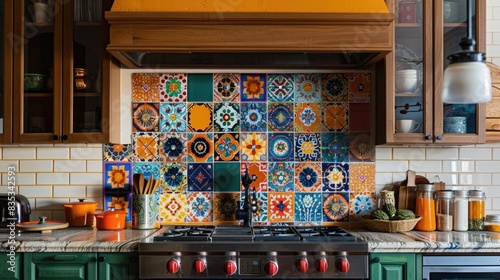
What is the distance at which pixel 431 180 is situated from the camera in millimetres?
3150

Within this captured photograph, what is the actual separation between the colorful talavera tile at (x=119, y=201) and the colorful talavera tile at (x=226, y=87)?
82 cm

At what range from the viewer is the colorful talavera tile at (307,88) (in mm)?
3154

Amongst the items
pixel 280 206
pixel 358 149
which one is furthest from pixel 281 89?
pixel 280 206

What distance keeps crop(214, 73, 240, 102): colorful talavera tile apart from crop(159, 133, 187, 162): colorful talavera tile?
330 millimetres

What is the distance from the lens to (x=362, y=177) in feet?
10.3

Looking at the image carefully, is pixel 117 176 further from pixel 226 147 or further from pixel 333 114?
pixel 333 114

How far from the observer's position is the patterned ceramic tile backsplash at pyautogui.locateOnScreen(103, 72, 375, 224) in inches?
124

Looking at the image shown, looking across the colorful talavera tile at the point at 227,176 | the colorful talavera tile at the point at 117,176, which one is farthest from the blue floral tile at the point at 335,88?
the colorful talavera tile at the point at 117,176

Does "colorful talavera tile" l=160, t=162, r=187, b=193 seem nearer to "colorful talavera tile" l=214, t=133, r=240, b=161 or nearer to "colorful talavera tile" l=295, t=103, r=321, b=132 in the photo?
"colorful talavera tile" l=214, t=133, r=240, b=161


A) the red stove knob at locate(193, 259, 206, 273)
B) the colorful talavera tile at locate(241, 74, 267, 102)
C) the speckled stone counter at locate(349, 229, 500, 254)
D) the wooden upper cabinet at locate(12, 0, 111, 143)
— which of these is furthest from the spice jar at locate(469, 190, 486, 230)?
the wooden upper cabinet at locate(12, 0, 111, 143)

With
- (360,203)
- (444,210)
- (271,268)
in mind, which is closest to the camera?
(271,268)

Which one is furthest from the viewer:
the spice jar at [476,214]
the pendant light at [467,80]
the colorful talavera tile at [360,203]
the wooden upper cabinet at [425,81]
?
the colorful talavera tile at [360,203]

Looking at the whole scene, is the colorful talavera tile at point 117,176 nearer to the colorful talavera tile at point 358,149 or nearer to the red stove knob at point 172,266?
the red stove knob at point 172,266

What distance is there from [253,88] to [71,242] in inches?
54.7
